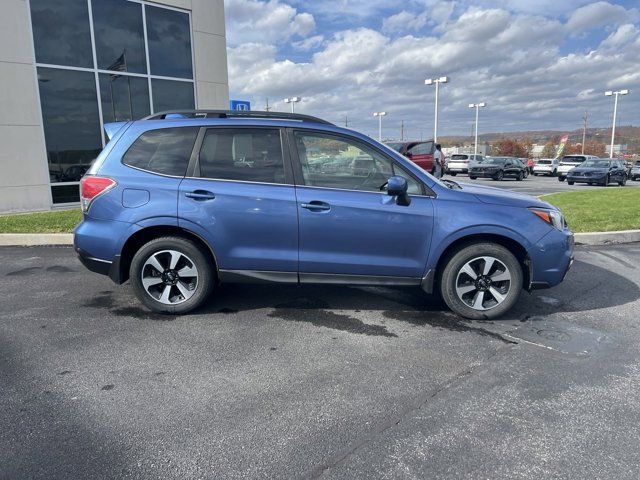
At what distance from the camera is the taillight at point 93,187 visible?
13.7 ft

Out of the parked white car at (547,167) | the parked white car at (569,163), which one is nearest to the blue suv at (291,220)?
the parked white car at (569,163)

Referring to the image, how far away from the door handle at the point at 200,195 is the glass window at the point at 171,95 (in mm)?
10119

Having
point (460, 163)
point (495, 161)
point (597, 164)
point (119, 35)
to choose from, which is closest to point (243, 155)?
point (119, 35)

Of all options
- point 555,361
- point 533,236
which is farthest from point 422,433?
point 533,236

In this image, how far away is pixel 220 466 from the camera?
91.4 inches

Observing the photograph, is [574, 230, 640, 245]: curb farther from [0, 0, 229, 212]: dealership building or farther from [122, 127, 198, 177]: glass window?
[0, 0, 229, 212]: dealership building

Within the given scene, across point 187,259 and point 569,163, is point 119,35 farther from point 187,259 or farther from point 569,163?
point 569,163

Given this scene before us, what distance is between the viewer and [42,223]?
28.4 feet

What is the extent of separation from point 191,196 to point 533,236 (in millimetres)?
3110

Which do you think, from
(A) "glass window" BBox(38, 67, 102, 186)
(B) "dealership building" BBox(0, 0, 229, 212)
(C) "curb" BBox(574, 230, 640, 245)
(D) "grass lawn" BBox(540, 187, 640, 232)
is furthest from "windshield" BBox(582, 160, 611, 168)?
(A) "glass window" BBox(38, 67, 102, 186)

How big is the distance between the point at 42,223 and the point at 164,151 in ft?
19.0

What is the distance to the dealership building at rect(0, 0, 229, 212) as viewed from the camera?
35.2 feet

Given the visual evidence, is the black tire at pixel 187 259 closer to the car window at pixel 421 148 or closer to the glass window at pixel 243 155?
the glass window at pixel 243 155

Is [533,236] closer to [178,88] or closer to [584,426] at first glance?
[584,426]
